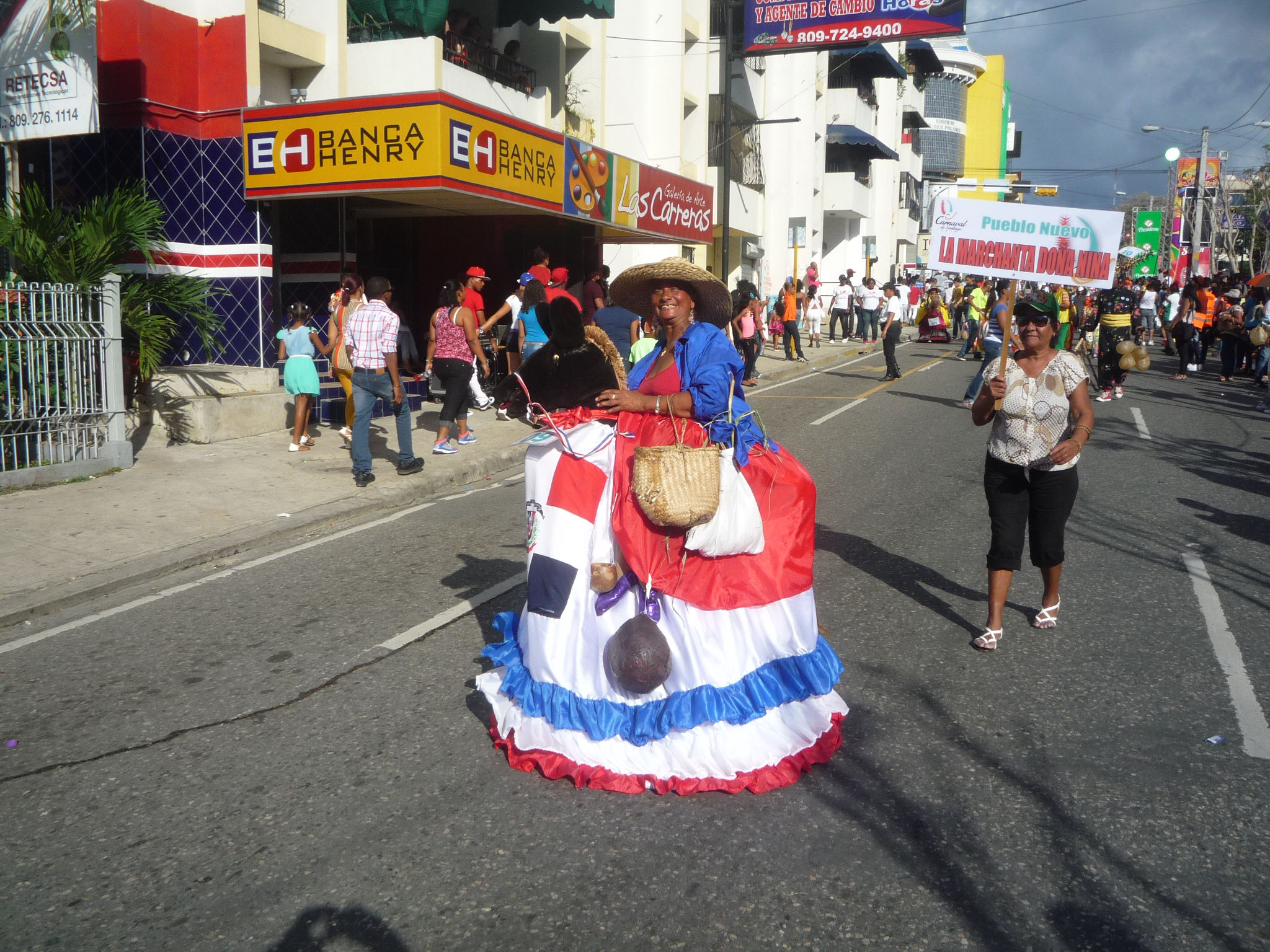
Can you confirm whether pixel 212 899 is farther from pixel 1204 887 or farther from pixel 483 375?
pixel 483 375

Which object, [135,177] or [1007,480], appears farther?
[135,177]

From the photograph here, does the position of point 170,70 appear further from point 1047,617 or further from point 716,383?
point 1047,617

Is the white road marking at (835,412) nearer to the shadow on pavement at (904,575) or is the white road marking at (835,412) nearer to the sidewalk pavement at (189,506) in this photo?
the sidewalk pavement at (189,506)

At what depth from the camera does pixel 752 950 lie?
2.81 meters

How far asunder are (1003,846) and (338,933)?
2.02 metres

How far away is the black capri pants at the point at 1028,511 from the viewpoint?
207 inches

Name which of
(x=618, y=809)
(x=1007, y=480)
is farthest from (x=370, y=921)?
(x=1007, y=480)

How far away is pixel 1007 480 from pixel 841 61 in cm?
3936

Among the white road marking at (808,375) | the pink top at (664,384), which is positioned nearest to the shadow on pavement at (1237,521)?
the pink top at (664,384)

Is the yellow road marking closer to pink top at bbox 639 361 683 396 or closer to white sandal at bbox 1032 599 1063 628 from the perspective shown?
white sandal at bbox 1032 599 1063 628

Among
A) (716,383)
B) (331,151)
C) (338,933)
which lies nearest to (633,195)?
(331,151)

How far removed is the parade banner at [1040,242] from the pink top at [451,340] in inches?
210

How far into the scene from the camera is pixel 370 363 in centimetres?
913

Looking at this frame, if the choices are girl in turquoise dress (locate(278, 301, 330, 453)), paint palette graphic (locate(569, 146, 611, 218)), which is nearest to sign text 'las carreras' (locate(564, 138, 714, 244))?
paint palette graphic (locate(569, 146, 611, 218))
